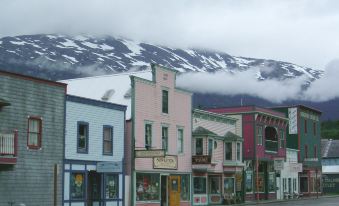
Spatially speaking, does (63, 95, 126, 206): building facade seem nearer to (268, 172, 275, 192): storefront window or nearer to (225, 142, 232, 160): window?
(225, 142, 232, 160): window

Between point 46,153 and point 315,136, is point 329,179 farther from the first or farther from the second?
point 46,153

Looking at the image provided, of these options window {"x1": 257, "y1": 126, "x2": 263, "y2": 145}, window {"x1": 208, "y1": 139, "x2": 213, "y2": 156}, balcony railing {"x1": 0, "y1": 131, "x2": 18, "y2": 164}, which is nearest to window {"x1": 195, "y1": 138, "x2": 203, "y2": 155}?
window {"x1": 208, "y1": 139, "x2": 213, "y2": 156}

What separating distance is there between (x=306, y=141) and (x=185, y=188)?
2956 cm

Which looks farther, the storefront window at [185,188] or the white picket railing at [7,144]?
the storefront window at [185,188]

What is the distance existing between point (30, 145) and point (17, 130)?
122 cm

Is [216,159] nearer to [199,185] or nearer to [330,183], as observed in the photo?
[199,185]

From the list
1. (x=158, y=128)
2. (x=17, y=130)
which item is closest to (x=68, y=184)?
(x=17, y=130)

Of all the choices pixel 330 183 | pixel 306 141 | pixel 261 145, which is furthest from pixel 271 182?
pixel 330 183

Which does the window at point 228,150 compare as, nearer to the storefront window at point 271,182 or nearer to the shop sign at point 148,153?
the storefront window at point 271,182

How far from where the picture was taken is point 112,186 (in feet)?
121

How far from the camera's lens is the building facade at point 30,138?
2889 cm

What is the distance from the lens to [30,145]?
3055 cm

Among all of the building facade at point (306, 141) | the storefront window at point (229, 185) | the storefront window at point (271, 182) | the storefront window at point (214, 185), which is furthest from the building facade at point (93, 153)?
the building facade at point (306, 141)

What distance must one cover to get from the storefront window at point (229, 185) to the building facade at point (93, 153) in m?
15.6
